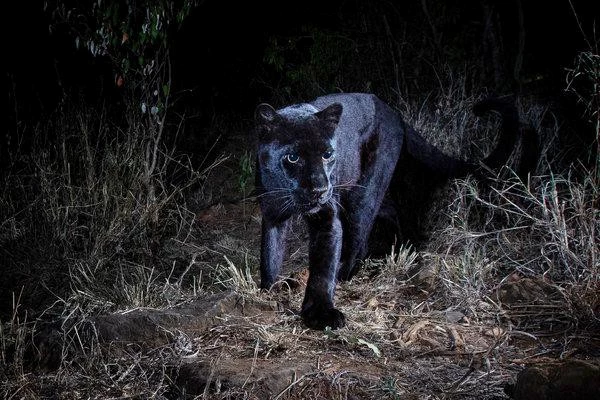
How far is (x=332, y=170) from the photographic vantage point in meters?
3.94

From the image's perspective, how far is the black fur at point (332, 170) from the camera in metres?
3.65

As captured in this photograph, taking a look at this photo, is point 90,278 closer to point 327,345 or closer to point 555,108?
point 327,345

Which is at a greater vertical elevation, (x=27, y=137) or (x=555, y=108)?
(x=555, y=108)

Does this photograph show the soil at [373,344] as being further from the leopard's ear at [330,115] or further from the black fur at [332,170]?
the leopard's ear at [330,115]

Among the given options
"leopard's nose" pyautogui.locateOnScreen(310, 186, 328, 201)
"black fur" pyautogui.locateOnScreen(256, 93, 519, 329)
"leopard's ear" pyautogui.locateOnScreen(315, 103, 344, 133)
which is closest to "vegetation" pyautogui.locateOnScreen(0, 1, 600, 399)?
"black fur" pyautogui.locateOnScreen(256, 93, 519, 329)

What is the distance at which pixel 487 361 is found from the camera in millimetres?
2848

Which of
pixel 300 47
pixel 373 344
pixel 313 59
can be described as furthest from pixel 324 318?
pixel 300 47

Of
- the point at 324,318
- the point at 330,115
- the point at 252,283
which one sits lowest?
the point at 252,283

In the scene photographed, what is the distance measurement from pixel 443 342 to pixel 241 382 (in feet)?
3.49

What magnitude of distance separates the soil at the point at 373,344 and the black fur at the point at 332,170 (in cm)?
23

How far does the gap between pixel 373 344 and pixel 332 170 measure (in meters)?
1.21

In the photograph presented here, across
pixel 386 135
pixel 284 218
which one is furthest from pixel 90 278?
pixel 386 135

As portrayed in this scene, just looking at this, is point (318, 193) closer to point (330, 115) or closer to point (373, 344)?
point (330, 115)

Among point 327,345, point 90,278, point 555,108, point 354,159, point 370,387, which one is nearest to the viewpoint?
point 370,387
